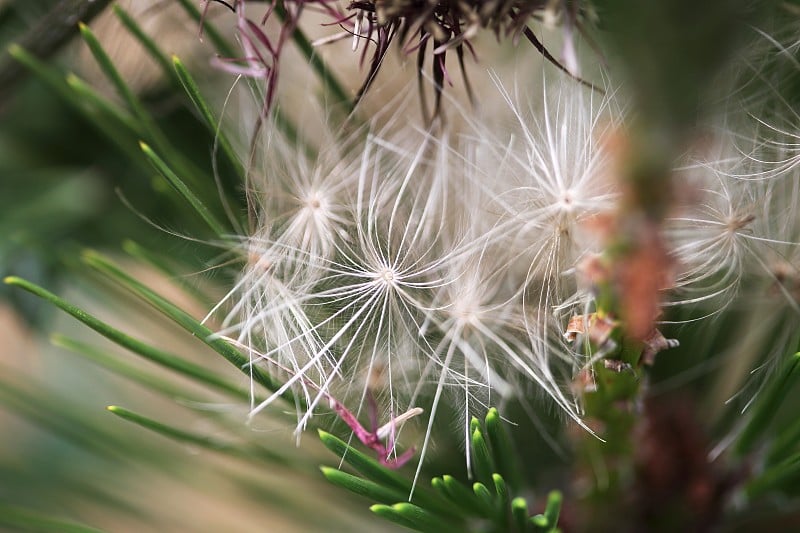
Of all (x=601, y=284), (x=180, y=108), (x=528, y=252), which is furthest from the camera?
(x=180, y=108)

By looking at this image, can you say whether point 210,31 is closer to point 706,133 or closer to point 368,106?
point 368,106

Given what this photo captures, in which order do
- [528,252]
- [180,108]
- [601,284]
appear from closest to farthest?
[601,284] → [528,252] → [180,108]

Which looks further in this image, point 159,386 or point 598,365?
point 159,386

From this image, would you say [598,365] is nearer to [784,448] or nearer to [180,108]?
[784,448]

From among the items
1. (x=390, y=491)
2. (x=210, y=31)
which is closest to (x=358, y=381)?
(x=390, y=491)

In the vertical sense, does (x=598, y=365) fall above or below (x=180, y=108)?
below

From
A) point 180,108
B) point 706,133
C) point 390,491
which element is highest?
point 180,108

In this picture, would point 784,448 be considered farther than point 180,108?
No

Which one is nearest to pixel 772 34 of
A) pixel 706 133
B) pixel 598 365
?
pixel 706 133

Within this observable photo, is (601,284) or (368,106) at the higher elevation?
(368,106)
